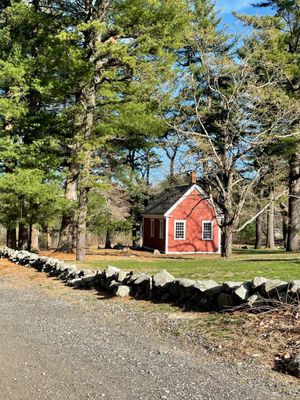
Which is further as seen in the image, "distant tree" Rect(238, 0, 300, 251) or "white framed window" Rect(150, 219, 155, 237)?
"white framed window" Rect(150, 219, 155, 237)

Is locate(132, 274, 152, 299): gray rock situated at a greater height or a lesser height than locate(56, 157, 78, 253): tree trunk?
lesser

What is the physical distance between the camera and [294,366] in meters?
5.01

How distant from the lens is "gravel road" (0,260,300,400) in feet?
14.9

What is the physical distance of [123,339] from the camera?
6570 mm

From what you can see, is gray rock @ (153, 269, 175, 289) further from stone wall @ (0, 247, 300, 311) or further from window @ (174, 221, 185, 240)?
window @ (174, 221, 185, 240)

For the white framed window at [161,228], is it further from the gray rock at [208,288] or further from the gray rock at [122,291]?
the gray rock at [208,288]

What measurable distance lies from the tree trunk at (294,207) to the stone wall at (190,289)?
727 inches

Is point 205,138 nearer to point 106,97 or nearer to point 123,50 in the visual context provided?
point 106,97

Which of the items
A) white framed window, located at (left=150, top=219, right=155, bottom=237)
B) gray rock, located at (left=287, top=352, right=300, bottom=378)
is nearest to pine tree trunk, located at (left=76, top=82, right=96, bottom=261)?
gray rock, located at (left=287, top=352, right=300, bottom=378)

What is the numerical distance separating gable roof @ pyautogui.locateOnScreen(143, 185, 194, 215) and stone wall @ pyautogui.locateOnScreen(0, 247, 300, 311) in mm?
20616

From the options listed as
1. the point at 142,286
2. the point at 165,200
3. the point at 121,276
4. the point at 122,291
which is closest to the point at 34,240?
the point at 165,200

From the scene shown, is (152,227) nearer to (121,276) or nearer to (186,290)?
(121,276)

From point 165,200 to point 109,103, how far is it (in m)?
15.6

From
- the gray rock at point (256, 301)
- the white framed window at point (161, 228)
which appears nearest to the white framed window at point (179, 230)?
the white framed window at point (161, 228)
